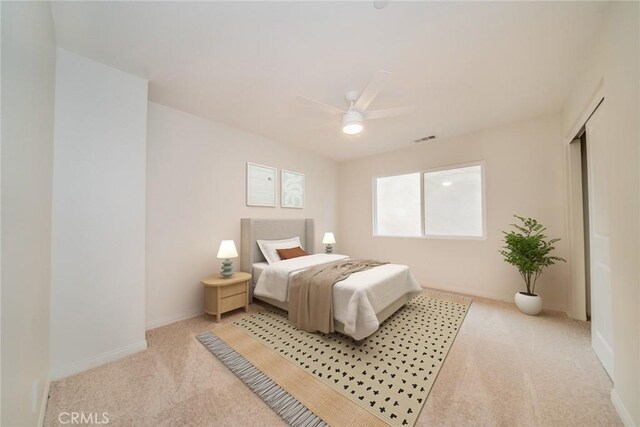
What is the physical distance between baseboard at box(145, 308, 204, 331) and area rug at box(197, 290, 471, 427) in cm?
62

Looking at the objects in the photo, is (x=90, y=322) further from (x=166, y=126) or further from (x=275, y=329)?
(x=166, y=126)

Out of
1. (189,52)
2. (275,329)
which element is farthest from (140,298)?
(189,52)

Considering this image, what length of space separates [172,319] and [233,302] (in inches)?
29.0

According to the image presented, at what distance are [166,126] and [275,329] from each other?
9.31 ft

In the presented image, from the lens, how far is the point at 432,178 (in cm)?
424

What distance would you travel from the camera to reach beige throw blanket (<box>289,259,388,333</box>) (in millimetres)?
2355

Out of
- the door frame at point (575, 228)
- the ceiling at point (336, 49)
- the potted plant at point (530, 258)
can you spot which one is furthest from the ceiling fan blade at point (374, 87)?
the potted plant at point (530, 258)

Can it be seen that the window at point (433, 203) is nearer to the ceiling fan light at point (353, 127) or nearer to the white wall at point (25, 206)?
the ceiling fan light at point (353, 127)

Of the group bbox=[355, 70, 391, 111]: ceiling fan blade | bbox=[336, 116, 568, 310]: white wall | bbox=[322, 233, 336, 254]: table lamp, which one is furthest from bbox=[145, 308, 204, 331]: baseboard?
bbox=[336, 116, 568, 310]: white wall

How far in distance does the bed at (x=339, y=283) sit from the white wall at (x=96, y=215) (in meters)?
1.39

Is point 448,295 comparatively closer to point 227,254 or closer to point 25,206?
point 227,254

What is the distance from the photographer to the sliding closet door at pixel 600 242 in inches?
73.9

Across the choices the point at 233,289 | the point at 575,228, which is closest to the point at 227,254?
the point at 233,289

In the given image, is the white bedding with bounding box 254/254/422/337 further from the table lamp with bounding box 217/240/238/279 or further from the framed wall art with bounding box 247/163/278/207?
the framed wall art with bounding box 247/163/278/207
